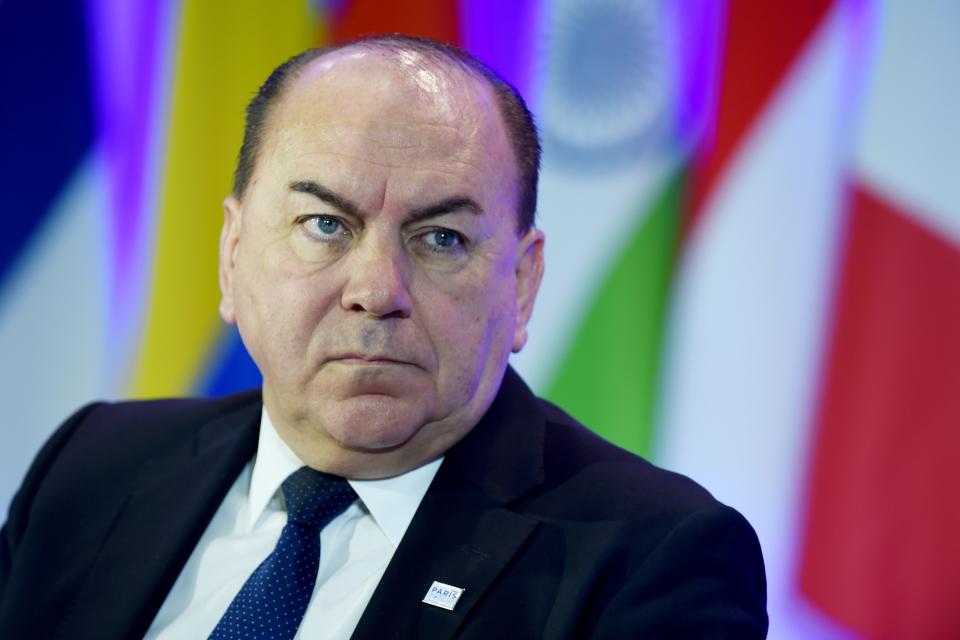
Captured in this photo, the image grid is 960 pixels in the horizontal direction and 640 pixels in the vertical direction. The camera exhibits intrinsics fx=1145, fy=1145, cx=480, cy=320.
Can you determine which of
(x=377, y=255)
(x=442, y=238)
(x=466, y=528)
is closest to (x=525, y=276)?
(x=442, y=238)

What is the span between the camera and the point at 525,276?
203 centimetres

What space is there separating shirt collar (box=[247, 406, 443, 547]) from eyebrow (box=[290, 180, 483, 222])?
0.45 metres

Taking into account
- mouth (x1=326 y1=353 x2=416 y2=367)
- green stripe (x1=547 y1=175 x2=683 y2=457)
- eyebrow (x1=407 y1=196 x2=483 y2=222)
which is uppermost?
green stripe (x1=547 y1=175 x2=683 y2=457)

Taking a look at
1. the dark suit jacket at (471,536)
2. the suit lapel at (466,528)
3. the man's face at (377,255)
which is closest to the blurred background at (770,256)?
the dark suit jacket at (471,536)

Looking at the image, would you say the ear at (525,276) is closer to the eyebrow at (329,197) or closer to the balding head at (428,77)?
the balding head at (428,77)

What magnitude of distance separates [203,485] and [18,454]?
1.68 m

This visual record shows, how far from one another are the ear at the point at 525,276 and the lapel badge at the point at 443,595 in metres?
0.44

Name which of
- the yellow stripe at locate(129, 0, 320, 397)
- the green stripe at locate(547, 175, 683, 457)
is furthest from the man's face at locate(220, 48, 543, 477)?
the yellow stripe at locate(129, 0, 320, 397)

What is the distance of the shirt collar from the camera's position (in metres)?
1.94

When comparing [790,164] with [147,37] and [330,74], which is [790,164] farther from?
[147,37]

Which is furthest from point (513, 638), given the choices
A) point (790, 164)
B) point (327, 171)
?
point (790, 164)

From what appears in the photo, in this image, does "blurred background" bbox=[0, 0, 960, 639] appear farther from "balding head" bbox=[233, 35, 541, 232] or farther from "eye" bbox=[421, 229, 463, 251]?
"eye" bbox=[421, 229, 463, 251]

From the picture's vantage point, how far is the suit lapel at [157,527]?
1990 mm

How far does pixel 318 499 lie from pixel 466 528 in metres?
0.27
